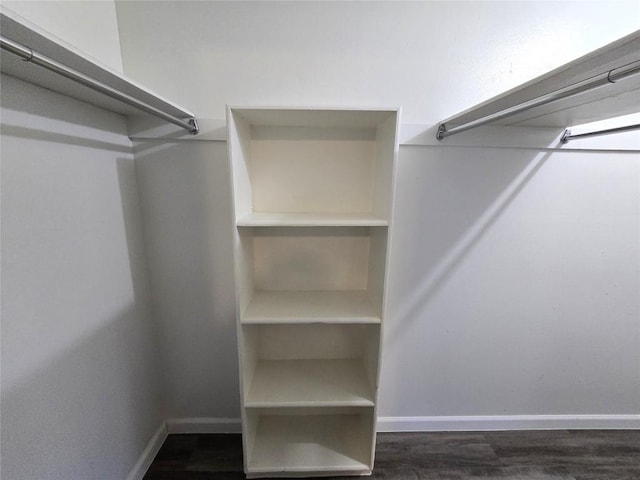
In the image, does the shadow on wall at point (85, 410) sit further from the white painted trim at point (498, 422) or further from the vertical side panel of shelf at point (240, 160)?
the white painted trim at point (498, 422)

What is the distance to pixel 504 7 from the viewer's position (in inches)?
46.9

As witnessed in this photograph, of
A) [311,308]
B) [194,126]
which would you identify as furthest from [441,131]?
[194,126]

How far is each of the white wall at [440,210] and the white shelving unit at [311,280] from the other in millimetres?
166

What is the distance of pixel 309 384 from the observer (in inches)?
51.3

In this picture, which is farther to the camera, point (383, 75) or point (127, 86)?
point (383, 75)

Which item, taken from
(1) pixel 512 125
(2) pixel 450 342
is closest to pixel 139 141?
(1) pixel 512 125

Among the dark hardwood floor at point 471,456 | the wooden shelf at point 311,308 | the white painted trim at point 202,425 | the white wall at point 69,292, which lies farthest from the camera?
the white painted trim at point 202,425

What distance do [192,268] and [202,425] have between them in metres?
0.95

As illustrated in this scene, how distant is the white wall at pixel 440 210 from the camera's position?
1.19 meters

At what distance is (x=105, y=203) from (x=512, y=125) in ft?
6.10

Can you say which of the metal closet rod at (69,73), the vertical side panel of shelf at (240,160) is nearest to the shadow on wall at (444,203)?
the vertical side panel of shelf at (240,160)

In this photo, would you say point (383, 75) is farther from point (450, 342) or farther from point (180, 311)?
point (180, 311)

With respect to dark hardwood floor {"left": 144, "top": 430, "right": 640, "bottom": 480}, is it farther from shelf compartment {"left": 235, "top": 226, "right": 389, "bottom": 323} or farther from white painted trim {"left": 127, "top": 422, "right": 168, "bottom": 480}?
shelf compartment {"left": 235, "top": 226, "right": 389, "bottom": 323}

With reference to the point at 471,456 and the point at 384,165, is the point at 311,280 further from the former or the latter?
the point at 471,456
